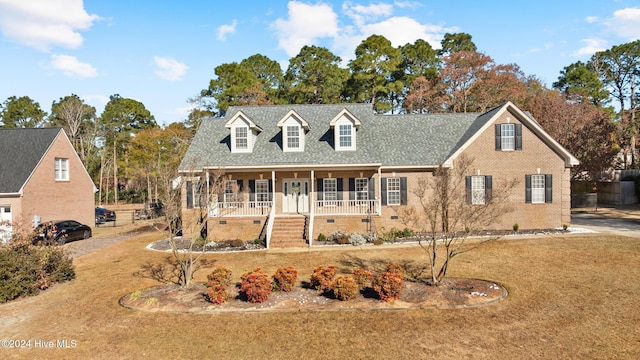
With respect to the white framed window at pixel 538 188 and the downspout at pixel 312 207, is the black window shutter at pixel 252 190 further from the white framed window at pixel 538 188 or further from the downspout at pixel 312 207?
the white framed window at pixel 538 188

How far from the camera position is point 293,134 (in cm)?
2408

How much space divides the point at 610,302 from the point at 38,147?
37.6 metres

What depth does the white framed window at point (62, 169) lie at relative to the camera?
1186 inches

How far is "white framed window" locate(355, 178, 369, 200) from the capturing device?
2356 centimetres

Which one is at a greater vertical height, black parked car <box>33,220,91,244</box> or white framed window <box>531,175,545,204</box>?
white framed window <box>531,175,545,204</box>

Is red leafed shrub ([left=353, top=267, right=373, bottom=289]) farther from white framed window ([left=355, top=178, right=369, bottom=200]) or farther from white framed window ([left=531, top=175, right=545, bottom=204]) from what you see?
white framed window ([left=531, top=175, right=545, bottom=204])

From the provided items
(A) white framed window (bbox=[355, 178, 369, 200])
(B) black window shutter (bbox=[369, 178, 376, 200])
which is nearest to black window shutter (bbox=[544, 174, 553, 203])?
(B) black window shutter (bbox=[369, 178, 376, 200])

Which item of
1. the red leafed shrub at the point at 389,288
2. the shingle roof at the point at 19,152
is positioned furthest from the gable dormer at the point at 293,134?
the shingle roof at the point at 19,152

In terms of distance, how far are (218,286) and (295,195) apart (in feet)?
42.0

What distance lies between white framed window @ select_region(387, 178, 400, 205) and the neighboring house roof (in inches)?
43.5

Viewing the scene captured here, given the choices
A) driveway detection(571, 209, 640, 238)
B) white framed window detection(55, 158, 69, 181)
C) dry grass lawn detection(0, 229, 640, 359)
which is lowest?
dry grass lawn detection(0, 229, 640, 359)

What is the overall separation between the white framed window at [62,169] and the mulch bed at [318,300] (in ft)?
76.7

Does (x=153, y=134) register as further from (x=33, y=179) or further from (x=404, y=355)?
(x=404, y=355)

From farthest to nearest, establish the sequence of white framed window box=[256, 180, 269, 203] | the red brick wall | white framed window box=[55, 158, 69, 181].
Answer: white framed window box=[55, 158, 69, 181]
the red brick wall
white framed window box=[256, 180, 269, 203]
